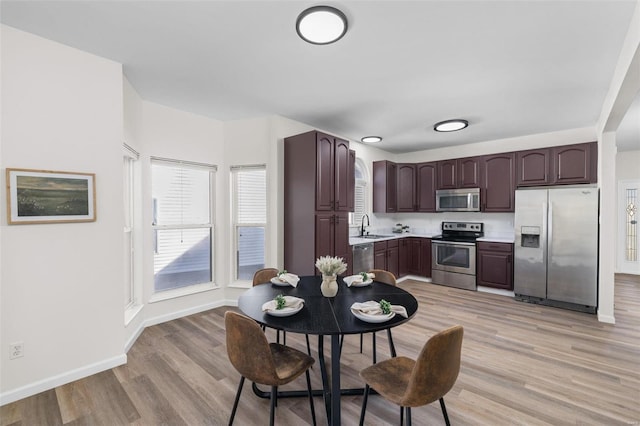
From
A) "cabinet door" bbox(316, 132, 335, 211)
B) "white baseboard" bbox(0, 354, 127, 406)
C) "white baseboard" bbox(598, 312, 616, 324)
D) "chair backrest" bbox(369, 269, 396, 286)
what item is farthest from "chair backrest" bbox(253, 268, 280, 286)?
"white baseboard" bbox(598, 312, 616, 324)

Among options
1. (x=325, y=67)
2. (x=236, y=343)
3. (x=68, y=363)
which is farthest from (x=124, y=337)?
(x=325, y=67)

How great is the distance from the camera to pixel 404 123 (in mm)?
4176

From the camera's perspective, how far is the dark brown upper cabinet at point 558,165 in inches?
161

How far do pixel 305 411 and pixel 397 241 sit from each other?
395cm

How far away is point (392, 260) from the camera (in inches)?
208

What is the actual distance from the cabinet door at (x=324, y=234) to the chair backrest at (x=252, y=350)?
2.03 m

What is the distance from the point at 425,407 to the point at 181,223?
11.4 ft

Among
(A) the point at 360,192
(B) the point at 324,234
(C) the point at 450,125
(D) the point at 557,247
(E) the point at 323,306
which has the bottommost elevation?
(E) the point at 323,306

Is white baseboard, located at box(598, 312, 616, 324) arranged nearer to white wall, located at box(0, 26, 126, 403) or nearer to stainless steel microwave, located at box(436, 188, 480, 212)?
stainless steel microwave, located at box(436, 188, 480, 212)

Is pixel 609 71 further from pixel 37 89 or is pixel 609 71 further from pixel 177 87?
pixel 37 89

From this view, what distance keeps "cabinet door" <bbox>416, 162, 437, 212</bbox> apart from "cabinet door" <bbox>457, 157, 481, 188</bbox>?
487 mm

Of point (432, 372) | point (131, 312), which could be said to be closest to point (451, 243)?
point (432, 372)

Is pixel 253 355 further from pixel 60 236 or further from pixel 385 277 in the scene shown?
pixel 60 236

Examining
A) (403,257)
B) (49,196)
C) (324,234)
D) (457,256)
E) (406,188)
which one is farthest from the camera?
(406,188)
